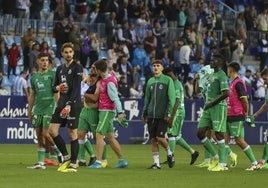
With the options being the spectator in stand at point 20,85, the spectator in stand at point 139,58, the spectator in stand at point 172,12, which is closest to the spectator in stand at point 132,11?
the spectator in stand at point 172,12

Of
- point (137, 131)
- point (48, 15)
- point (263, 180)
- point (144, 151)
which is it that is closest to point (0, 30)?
point (48, 15)

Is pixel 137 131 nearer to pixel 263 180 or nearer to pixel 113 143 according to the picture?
pixel 113 143

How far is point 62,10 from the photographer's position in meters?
41.9

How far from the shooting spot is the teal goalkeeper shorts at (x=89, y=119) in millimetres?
23203

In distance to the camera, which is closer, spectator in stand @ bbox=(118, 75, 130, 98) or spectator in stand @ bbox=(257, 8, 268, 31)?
spectator in stand @ bbox=(118, 75, 130, 98)

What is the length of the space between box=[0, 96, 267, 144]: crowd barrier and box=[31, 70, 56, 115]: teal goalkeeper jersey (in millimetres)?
→ 11368

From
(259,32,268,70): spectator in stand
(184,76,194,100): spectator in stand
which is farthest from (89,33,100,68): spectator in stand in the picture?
(259,32,268,70): spectator in stand

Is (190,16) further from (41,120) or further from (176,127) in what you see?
(41,120)

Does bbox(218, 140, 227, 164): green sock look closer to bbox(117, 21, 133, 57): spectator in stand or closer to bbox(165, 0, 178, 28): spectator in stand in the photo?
bbox(117, 21, 133, 57): spectator in stand

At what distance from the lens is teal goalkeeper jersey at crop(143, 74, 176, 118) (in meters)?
23.3

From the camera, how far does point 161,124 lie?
23203mm

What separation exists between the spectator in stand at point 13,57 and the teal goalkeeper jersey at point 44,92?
15.6 metres

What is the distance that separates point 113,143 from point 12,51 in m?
16.0

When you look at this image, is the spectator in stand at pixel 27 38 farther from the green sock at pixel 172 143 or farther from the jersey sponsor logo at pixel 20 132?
the green sock at pixel 172 143
